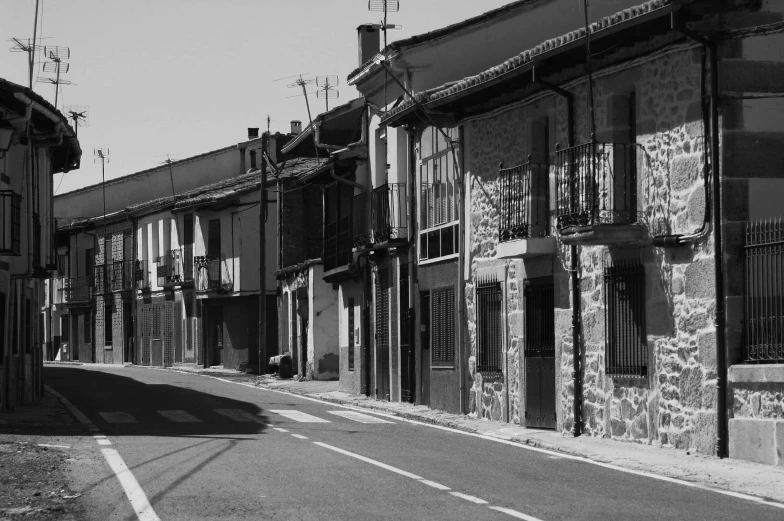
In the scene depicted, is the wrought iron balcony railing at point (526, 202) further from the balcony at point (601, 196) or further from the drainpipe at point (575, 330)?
the balcony at point (601, 196)

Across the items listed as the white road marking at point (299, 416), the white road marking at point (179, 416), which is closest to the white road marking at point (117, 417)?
the white road marking at point (179, 416)

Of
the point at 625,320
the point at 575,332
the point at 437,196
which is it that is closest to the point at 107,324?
the point at 437,196

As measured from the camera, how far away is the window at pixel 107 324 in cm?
6228

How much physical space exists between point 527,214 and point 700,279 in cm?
514

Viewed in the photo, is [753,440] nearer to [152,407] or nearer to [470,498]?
[470,498]

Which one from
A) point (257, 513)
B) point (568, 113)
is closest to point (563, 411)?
point (568, 113)

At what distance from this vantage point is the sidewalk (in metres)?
12.9

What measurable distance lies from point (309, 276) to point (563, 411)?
21037 millimetres

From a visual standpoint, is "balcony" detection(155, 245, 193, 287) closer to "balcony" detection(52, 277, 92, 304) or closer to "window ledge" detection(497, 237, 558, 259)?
"balcony" detection(52, 277, 92, 304)

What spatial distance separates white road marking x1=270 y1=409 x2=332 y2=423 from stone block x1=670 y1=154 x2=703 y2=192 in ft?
26.2

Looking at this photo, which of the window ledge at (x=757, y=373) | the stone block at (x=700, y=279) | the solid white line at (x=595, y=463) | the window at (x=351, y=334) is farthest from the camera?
the window at (x=351, y=334)

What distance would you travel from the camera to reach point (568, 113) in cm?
1942

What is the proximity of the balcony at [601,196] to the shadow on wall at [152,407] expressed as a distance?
5622 millimetres

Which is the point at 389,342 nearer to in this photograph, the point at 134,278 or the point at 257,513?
the point at 257,513
